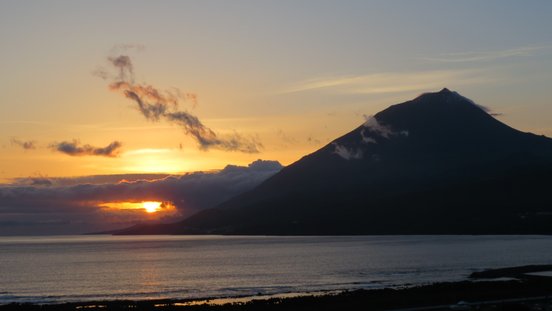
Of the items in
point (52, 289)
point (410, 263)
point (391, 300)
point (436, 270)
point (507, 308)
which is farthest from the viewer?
point (410, 263)

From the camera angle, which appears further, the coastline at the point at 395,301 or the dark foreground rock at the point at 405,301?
the coastline at the point at 395,301

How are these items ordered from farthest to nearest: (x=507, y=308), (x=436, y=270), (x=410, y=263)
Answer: (x=410, y=263) < (x=436, y=270) < (x=507, y=308)

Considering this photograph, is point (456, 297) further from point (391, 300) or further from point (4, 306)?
point (4, 306)

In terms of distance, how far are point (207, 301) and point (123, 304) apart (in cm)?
921

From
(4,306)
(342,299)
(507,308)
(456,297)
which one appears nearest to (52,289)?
(4,306)

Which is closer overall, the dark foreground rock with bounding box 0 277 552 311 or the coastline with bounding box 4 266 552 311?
the dark foreground rock with bounding box 0 277 552 311

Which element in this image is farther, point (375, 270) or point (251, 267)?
point (251, 267)

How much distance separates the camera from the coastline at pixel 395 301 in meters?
73.7

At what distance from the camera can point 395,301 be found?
77938mm

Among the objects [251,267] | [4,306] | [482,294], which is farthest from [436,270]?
[4,306]

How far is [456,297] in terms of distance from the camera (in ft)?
265

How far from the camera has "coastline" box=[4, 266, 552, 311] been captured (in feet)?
242

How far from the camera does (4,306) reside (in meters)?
83.9

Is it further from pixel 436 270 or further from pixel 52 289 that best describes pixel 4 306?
pixel 436 270
